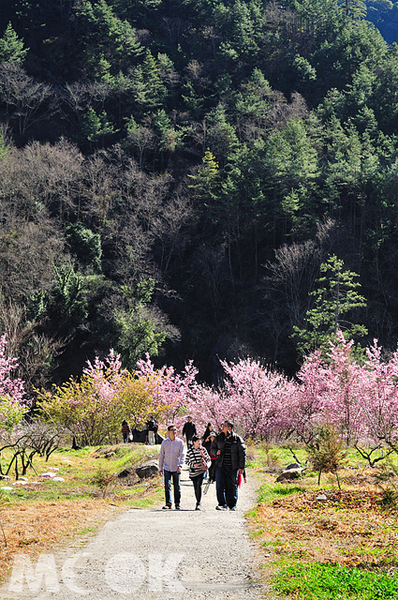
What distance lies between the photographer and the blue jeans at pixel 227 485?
11531mm

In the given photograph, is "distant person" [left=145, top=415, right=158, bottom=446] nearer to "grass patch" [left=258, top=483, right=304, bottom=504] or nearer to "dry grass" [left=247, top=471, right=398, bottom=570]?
"grass patch" [left=258, top=483, right=304, bottom=504]

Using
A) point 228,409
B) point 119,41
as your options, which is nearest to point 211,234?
point 119,41

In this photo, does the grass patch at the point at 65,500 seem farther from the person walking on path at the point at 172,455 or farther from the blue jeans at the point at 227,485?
the blue jeans at the point at 227,485

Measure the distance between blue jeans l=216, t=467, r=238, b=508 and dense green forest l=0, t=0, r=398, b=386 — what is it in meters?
27.6

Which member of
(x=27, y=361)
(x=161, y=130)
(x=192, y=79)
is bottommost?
(x=27, y=361)

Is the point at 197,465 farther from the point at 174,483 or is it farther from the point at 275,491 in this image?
the point at 275,491

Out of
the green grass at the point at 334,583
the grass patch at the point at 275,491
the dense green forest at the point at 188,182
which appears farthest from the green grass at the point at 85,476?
the dense green forest at the point at 188,182

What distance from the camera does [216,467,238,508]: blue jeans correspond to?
1153 cm

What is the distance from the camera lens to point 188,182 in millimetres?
58750

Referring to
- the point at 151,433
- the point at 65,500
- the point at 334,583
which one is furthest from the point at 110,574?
the point at 151,433

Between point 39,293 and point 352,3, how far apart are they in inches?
2475

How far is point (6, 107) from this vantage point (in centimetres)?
6334

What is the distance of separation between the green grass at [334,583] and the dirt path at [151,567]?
0.33 meters

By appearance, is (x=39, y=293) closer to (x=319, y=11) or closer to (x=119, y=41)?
(x=119, y=41)
